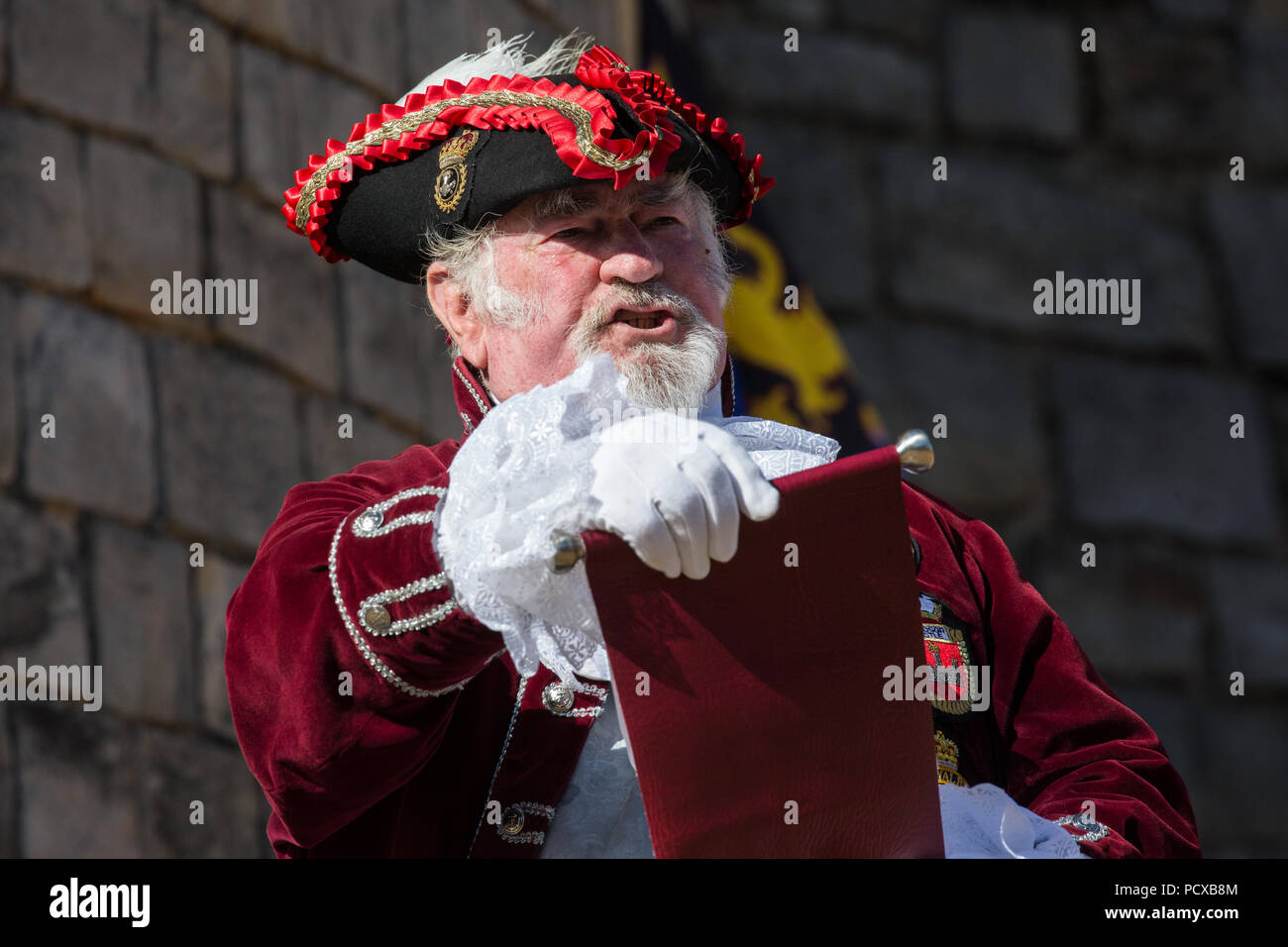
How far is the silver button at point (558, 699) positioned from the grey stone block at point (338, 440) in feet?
6.93

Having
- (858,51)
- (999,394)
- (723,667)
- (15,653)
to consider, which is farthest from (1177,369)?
(723,667)

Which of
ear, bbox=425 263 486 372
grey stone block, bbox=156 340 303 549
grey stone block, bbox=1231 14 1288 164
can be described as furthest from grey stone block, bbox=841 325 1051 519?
ear, bbox=425 263 486 372

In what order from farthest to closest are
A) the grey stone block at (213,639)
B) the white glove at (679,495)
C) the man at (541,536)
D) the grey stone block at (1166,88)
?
the grey stone block at (1166,88), the grey stone block at (213,639), the man at (541,536), the white glove at (679,495)

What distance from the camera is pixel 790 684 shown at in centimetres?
199

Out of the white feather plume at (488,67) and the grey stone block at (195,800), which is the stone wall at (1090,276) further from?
the white feather plume at (488,67)

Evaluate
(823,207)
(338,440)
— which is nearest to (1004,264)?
(823,207)

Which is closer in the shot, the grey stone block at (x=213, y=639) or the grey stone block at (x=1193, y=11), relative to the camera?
the grey stone block at (x=213, y=639)

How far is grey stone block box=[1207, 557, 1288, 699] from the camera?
21.7 ft

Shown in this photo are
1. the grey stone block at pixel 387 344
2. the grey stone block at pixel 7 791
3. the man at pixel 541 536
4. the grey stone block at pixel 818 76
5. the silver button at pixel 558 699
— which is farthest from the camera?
the grey stone block at pixel 818 76

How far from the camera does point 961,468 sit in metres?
6.40

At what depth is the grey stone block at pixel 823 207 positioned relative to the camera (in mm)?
6301

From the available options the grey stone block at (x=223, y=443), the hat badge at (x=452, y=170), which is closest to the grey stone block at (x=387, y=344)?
the grey stone block at (x=223, y=443)

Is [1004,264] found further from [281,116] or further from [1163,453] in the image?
[281,116]
